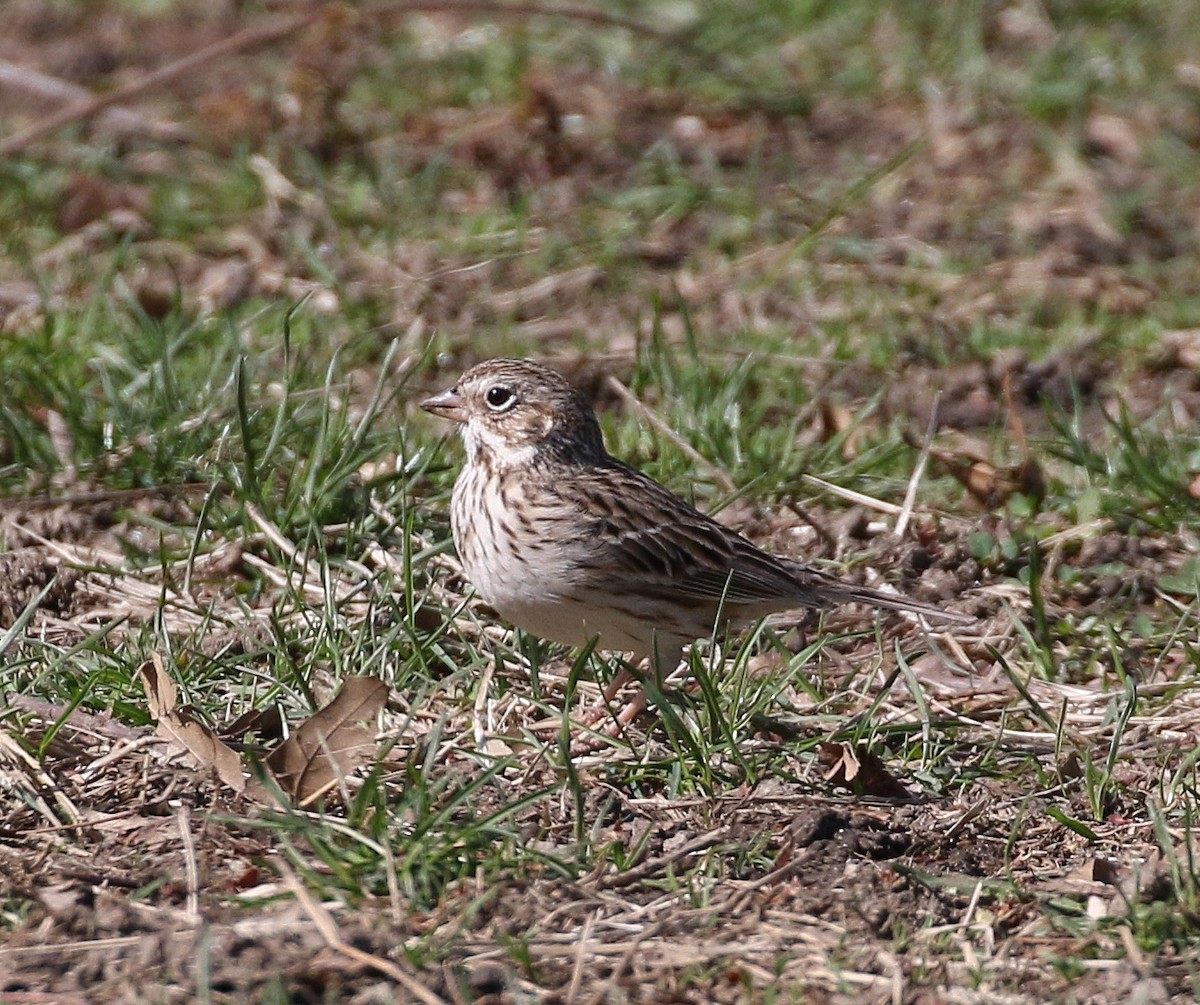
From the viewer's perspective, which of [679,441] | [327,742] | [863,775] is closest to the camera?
[327,742]

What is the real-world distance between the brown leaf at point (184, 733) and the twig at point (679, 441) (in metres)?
2.21

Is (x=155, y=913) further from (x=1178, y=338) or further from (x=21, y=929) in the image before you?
(x=1178, y=338)

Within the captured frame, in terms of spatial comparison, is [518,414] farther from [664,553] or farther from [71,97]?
[71,97]

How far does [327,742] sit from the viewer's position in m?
4.46

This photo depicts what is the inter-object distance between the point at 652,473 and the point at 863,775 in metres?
1.98

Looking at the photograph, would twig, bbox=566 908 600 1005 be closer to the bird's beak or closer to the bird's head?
the bird's head

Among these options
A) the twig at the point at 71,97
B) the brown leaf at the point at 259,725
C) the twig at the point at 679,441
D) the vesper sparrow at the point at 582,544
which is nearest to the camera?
the brown leaf at the point at 259,725

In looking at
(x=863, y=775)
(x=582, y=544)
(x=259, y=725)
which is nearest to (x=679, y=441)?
(x=582, y=544)

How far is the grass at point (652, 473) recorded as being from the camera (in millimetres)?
4133

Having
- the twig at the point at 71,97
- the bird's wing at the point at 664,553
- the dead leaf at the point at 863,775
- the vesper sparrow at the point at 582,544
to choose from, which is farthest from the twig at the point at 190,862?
the twig at the point at 71,97

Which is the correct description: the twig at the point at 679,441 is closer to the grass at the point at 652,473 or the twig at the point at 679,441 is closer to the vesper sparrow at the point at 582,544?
the grass at the point at 652,473

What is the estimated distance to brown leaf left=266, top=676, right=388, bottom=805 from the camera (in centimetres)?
442

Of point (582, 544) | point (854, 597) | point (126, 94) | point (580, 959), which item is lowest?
point (854, 597)

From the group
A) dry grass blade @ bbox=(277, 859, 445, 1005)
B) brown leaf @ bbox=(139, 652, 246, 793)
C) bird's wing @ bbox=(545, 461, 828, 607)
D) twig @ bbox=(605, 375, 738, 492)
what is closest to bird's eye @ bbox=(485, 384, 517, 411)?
bird's wing @ bbox=(545, 461, 828, 607)
